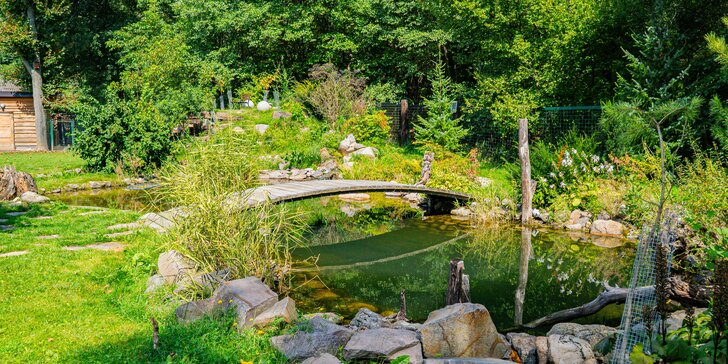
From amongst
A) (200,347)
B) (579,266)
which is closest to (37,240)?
(200,347)

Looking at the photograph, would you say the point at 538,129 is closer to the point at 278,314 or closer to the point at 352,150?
the point at 352,150

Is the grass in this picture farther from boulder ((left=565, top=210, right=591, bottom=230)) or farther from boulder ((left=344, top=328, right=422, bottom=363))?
boulder ((left=344, top=328, right=422, bottom=363))

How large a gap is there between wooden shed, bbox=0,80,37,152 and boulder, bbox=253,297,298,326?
1020 inches

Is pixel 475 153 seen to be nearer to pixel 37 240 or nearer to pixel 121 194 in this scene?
pixel 121 194

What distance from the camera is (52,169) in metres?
16.2

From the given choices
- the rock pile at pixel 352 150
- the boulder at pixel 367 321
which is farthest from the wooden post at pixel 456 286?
the rock pile at pixel 352 150

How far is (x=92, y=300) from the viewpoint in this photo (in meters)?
5.25

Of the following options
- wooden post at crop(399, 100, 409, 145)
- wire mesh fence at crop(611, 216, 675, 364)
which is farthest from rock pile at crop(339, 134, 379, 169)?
wire mesh fence at crop(611, 216, 675, 364)

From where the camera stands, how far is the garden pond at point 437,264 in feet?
21.9

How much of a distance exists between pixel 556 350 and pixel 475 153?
1057 cm

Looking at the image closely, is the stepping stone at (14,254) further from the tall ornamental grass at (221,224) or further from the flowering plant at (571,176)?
the flowering plant at (571,176)

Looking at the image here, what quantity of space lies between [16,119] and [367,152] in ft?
63.3

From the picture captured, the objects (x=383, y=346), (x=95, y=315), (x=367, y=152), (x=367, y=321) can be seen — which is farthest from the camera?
(x=367, y=152)

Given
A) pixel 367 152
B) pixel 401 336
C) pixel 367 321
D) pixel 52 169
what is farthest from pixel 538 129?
pixel 52 169
